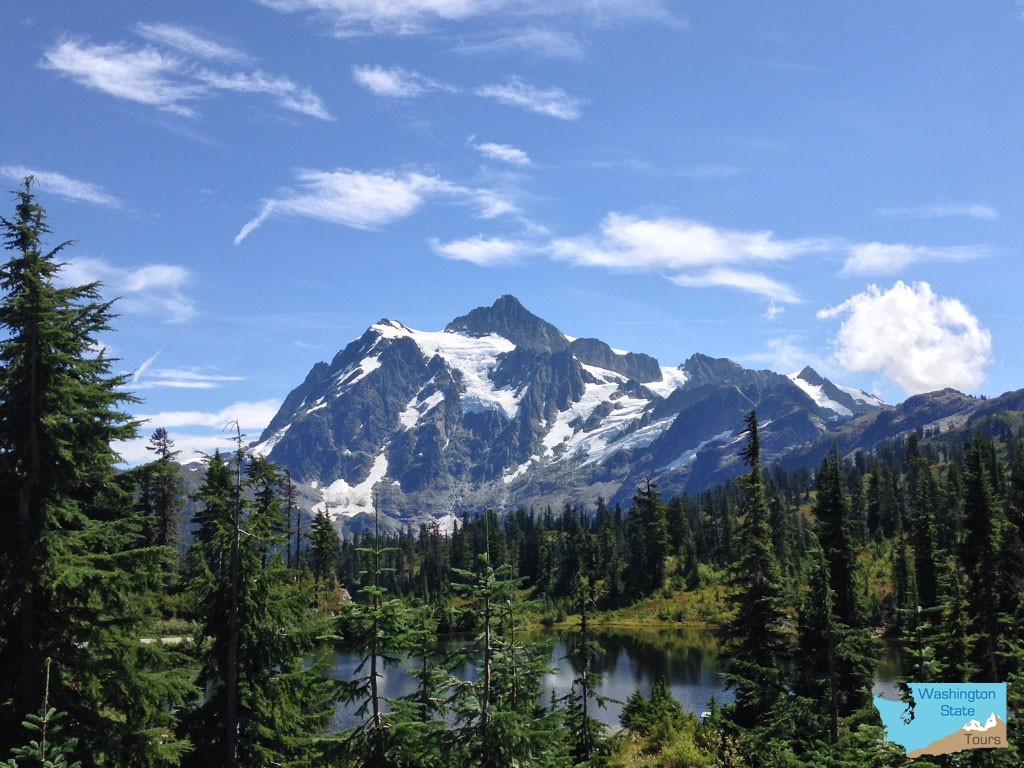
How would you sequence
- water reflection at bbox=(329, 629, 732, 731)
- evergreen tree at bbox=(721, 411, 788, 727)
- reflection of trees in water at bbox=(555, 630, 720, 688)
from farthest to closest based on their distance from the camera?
reflection of trees in water at bbox=(555, 630, 720, 688), water reflection at bbox=(329, 629, 732, 731), evergreen tree at bbox=(721, 411, 788, 727)

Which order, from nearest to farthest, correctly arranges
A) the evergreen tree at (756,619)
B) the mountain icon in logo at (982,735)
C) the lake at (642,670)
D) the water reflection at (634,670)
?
the mountain icon in logo at (982,735) < the evergreen tree at (756,619) < the lake at (642,670) < the water reflection at (634,670)

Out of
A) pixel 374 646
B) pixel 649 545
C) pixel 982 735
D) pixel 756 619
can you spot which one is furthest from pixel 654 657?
pixel 982 735

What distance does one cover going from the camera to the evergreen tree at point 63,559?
15.7 meters

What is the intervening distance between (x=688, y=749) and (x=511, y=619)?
16605 mm

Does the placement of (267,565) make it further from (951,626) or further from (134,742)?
(951,626)

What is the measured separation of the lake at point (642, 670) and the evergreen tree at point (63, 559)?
3546 centimetres

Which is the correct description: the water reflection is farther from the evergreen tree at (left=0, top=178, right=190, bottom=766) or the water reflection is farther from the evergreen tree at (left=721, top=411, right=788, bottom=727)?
the evergreen tree at (left=0, top=178, right=190, bottom=766)

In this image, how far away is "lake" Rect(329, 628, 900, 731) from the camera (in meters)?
59.2

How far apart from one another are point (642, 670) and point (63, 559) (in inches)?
2835

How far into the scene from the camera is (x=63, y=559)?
52.2 ft

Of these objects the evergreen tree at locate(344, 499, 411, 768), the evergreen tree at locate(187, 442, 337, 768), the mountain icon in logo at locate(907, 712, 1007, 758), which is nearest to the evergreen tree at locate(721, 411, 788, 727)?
the evergreen tree at locate(344, 499, 411, 768)

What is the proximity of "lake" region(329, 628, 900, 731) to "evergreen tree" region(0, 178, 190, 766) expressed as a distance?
116 feet

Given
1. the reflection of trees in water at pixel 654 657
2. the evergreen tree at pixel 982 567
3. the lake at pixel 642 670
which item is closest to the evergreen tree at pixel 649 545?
the lake at pixel 642 670

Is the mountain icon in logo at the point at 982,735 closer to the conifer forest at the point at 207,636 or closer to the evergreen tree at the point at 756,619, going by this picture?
the conifer forest at the point at 207,636
